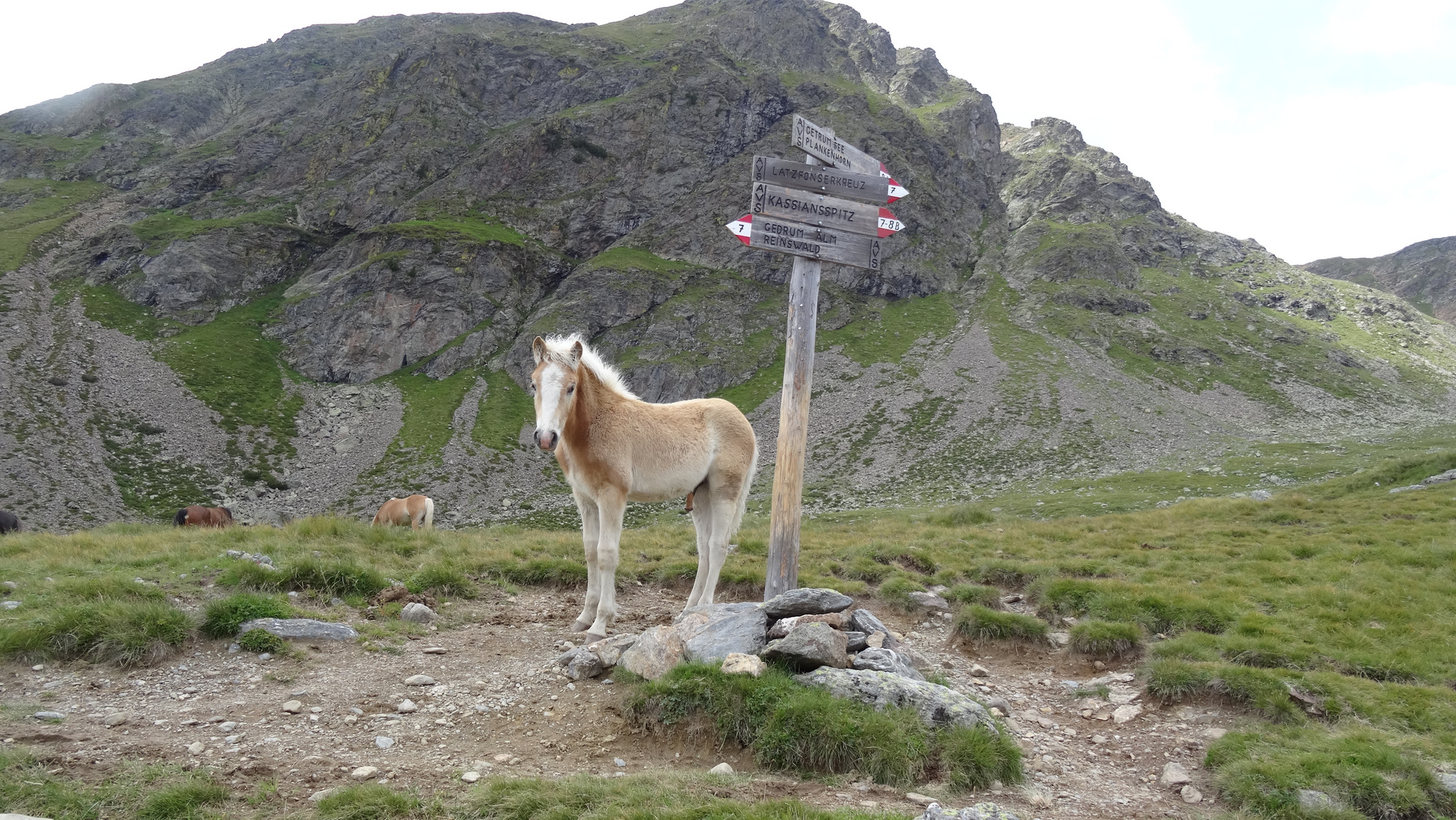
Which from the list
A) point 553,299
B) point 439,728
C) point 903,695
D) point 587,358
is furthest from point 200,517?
point 553,299

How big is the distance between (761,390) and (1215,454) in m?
52.4

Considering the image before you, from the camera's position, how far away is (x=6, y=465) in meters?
54.8

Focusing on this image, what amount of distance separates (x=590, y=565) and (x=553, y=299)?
104490mm

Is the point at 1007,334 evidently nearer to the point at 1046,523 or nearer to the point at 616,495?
the point at 1046,523

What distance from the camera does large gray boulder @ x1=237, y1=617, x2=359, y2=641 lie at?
27.2 ft

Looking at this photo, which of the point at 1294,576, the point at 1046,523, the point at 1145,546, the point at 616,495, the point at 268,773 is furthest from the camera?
the point at 1046,523

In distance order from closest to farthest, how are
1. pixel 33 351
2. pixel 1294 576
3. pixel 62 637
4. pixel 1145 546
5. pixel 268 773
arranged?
1. pixel 268 773
2. pixel 62 637
3. pixel 1294 576
4. pixel 1145 546
5. pixel 33 351

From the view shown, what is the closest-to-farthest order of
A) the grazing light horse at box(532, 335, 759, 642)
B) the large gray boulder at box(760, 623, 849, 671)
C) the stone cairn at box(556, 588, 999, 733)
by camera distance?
the stone cairn at box(556, 588, 999, 733), the large gray boulder at box(760, 623, 849, 671), the grazing light horse at box(532, 335, 759, 642)

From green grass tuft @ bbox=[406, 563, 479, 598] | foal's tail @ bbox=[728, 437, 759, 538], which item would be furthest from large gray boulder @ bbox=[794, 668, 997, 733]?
green grass tuft @ bbox=[406, 563, 479, 598]

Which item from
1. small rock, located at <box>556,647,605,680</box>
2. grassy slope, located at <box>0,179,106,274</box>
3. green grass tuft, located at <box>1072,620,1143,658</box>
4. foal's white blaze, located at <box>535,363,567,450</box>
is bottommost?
green grass tuft, located at <box>1072,620,1143,658</box>

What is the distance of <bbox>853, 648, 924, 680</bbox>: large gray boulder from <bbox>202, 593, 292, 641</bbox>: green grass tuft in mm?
7878

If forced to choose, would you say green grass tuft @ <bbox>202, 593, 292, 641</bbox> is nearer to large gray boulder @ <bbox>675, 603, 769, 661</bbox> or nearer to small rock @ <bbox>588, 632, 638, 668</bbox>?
small rock @ <bbox>588, 632, 638, 668</bbox>

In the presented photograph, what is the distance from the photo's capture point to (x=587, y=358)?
9.72 metres

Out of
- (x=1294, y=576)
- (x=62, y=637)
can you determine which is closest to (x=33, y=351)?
(x=62, y=637)
